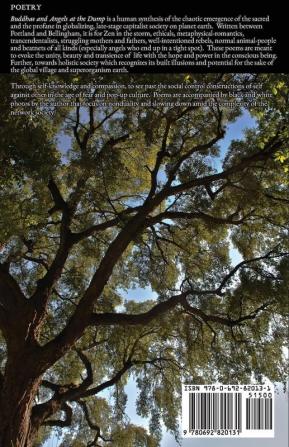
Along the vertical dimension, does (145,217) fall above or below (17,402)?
above

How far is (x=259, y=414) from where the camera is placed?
6.46 m

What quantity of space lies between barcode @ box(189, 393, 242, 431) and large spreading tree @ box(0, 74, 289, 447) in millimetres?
2756

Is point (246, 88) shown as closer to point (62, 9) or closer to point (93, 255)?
point (62, 9)

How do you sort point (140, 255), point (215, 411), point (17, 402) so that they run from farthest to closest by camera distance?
point (140, 255)
point (17, 402)
point (215, 411)

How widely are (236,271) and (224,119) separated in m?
3.19

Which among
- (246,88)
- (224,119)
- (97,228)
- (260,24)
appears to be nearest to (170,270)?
(97,228)

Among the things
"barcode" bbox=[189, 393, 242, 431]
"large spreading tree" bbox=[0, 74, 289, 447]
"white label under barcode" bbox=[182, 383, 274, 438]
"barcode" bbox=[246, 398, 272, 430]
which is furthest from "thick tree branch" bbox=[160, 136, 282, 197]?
"barcode" bbox=[246, 398, 272, 430]

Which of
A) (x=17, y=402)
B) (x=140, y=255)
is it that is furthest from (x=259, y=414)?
(x=140, y=255)

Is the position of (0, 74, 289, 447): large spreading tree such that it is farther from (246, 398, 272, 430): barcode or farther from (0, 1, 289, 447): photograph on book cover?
(246, 398, 272, 430): barcode

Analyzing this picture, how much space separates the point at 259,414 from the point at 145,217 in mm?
4453

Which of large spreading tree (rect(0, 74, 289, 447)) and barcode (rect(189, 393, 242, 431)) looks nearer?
barcode (rect(189, 393, 242, 431))

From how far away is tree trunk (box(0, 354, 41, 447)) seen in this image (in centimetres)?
776

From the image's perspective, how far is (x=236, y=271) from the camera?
10.4m

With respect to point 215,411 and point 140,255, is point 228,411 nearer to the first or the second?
point 215,411
